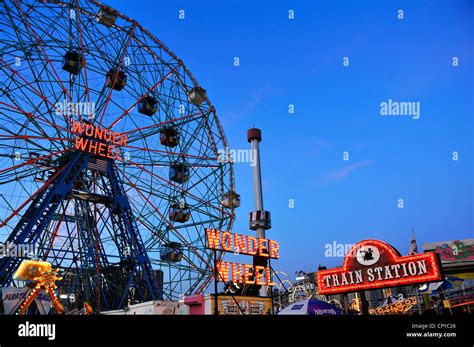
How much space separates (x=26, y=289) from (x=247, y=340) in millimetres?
16818

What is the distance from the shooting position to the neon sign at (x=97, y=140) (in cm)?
3150

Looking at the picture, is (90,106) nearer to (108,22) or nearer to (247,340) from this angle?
(108,22)

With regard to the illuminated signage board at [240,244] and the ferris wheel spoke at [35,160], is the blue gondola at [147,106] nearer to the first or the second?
the ferris wheel spoke at [35,160]

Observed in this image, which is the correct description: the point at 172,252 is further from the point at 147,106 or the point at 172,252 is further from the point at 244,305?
the point at 244,305

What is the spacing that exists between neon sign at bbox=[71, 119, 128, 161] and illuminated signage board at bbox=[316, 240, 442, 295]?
19.3 metres

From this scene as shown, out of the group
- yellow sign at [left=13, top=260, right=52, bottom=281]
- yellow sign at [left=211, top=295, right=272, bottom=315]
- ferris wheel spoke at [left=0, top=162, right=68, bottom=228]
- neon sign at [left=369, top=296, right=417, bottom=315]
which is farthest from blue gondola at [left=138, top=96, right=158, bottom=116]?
neon sign at [left=369, top=296, right=417, bottom=315]

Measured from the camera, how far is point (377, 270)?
64.1 ft

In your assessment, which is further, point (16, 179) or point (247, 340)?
point (16, 179)

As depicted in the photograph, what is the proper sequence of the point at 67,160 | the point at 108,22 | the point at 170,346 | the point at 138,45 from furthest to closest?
Answer: the point at 138,45 < the point at 108,22 < the point at 67,160 < the point at 170,346

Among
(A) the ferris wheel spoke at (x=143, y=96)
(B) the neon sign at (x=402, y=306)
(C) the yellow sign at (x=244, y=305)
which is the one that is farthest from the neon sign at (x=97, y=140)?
(B) the neon sign at (x=402, y=306)

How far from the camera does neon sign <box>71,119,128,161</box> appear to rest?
31.5 m

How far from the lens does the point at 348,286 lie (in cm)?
2030

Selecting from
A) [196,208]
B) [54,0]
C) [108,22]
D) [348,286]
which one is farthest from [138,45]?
[348,286]

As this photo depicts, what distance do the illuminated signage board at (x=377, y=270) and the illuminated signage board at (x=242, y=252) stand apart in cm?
766
